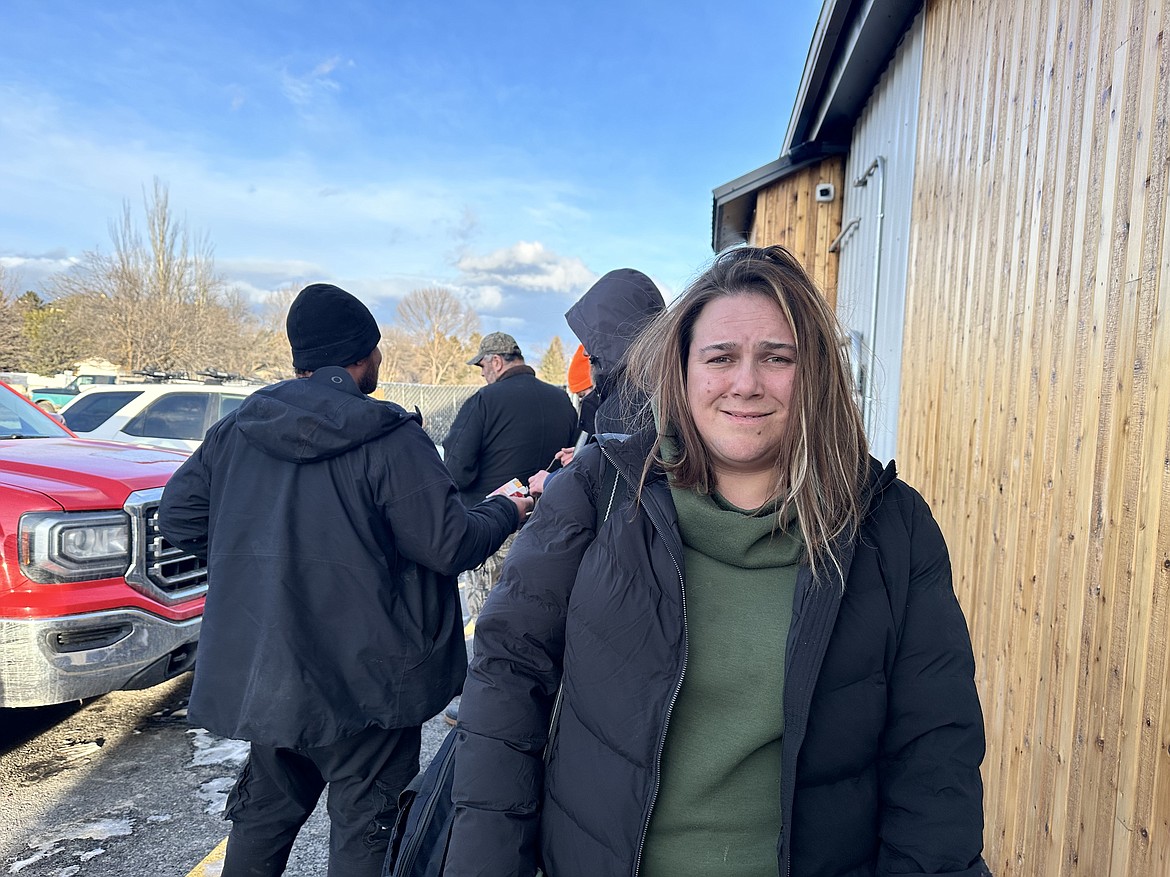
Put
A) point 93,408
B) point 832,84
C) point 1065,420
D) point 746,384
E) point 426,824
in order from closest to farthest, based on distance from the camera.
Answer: point 746,384 → point 426,824 → point 1065,420 → point 832,84 → point 93,408

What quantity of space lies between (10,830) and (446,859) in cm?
279

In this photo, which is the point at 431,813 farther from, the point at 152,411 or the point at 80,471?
the point at 152,411

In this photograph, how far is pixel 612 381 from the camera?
323cm

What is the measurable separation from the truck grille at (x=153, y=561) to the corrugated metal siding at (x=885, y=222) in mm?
3794

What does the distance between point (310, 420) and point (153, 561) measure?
218 centimetres

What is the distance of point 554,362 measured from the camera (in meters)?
77.8

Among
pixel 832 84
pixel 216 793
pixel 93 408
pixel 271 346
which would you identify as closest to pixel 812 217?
pixel 832 84

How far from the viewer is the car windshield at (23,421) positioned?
5005 millimetres

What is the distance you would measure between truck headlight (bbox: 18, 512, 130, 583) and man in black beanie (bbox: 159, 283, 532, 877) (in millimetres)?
1580

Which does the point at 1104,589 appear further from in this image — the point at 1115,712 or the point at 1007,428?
the point at 1007,428

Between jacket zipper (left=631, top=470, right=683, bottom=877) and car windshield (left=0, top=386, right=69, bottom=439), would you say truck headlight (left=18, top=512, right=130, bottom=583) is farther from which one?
jacket zipper (left=631, top=470, right=683, bottom=877)

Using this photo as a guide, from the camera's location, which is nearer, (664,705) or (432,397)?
(664,705)

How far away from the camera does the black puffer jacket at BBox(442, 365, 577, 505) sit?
4926mm

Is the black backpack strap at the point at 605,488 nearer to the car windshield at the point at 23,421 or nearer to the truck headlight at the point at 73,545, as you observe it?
the truck headlight at the point at 73,545
